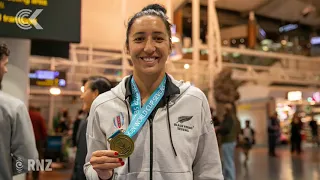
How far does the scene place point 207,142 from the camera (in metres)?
1.76

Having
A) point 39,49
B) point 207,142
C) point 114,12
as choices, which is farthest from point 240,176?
point 207,142

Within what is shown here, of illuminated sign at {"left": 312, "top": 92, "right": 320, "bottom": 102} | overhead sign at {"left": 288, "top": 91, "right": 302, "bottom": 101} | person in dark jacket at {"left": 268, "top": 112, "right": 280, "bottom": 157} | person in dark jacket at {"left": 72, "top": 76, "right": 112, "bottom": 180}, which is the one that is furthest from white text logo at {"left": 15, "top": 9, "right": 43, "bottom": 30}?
illuminated sign at {"left": 312, "top": 92, "right": 320, "bottom": 102}

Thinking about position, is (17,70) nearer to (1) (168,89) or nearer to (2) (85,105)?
(2) (85,105)

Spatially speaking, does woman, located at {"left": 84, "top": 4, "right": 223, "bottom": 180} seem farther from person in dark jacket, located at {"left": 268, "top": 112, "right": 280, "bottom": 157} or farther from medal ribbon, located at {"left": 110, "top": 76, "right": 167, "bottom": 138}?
person in dark jacket, located at {"left": 268, "top": 112, "right": 280, "bottom": 157}

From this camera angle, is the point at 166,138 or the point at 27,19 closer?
the point at 166,138

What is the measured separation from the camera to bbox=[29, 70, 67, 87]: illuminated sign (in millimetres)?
11015

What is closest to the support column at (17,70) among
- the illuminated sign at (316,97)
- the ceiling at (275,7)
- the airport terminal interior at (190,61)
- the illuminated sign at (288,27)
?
the airport terminal interior at (190,61)

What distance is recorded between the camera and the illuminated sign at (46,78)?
1101cm

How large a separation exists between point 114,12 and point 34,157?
28.9 feet

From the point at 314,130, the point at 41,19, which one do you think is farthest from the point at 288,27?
the point at 41,19

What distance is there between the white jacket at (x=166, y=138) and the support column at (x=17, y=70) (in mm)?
2709

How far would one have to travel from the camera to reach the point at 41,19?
141 inches

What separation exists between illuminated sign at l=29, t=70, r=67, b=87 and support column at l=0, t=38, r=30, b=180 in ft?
23.1

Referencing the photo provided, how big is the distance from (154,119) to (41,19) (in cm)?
236
